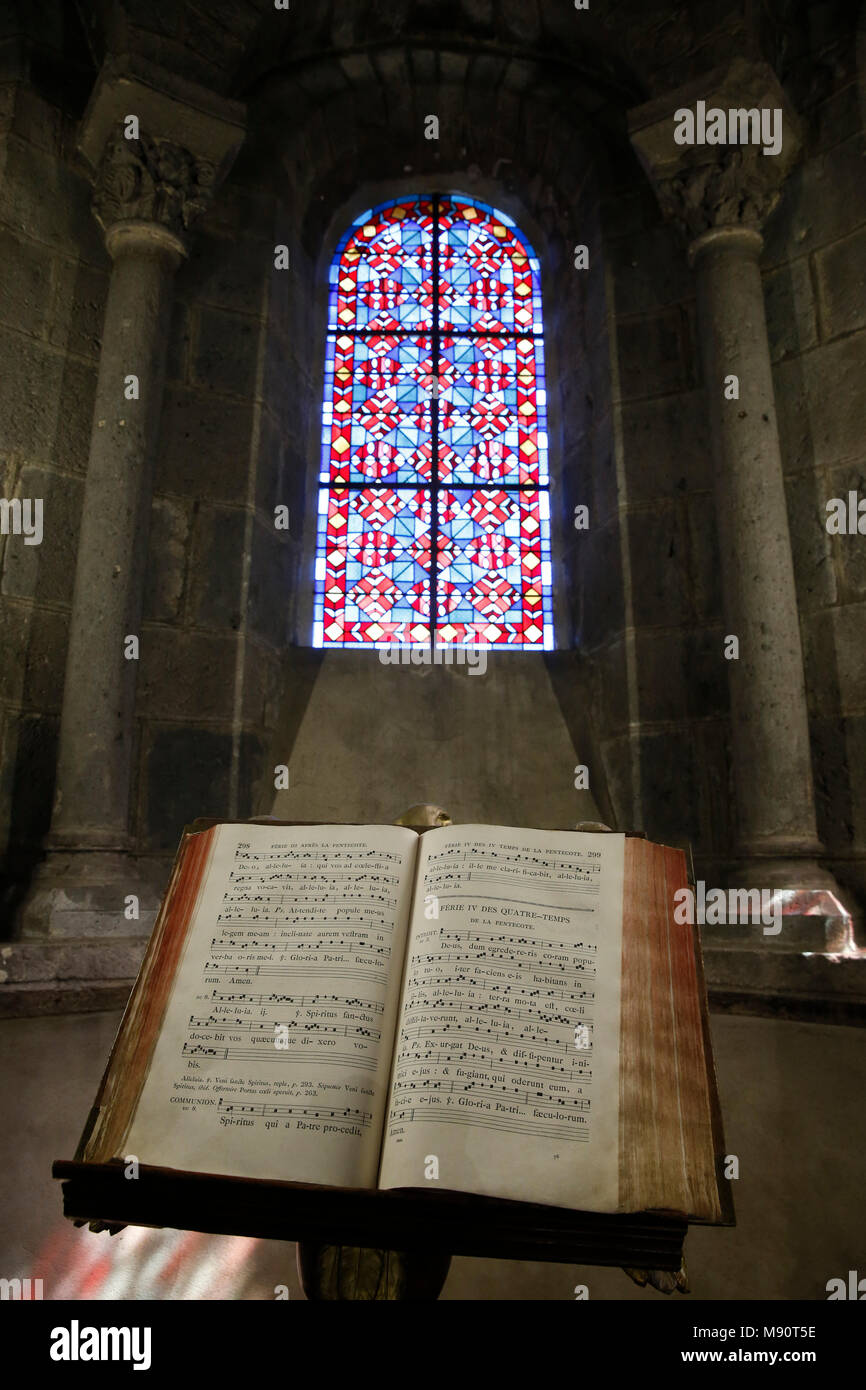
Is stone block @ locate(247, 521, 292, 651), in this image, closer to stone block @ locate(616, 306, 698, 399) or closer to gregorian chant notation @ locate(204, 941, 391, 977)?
stone block @ locate(616, 306, 698, 399)

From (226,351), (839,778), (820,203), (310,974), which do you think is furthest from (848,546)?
(310,974)

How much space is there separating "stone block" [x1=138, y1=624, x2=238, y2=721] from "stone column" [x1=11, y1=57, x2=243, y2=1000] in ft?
0.77

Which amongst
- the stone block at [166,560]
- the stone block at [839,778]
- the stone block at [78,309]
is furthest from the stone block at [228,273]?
the stone block at [839,778]

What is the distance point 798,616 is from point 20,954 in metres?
2.85

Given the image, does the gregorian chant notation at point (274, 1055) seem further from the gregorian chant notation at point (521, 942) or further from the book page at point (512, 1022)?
the gregorian chant notation at point (521, 942)

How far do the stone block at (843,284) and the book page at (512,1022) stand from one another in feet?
10.5

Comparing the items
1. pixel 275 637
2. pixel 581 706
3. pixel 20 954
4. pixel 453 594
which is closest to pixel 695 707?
pixel 581 706

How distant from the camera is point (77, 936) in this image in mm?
2801

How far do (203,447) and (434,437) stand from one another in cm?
120

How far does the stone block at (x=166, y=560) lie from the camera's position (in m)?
3.63

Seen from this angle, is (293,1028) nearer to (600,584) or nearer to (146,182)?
(600,584)

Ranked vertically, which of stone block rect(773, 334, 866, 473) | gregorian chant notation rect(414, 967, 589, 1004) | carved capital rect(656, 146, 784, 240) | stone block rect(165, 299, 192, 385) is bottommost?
gregorian chant notation rect(414, 967, 589, 1004)

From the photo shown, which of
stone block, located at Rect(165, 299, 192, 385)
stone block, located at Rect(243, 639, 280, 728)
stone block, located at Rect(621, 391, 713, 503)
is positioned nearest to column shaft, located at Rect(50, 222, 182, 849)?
stone block, located at Rect(165, 299, 192, 385)

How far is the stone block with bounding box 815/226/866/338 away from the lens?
3523 mm
